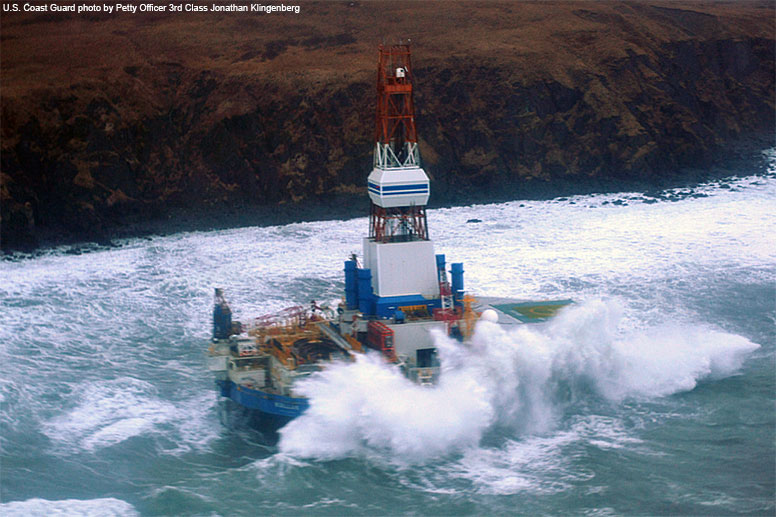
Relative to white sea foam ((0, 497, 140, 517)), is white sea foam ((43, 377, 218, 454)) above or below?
above

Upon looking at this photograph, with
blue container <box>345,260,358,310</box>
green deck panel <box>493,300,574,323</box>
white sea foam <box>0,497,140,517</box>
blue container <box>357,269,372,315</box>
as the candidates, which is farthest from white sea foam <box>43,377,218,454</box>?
green deck panel <box>493,300,574,323</box>

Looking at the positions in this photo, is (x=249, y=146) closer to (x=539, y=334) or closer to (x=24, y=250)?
(x=24, y=250)

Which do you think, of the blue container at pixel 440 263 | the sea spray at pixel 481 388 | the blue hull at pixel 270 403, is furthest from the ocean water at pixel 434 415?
the blue container at pixel 440 263

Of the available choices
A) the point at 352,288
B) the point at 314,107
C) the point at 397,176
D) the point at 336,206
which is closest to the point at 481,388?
the point at 352,288

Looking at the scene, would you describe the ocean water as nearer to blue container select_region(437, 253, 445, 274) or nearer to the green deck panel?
the green deck panel

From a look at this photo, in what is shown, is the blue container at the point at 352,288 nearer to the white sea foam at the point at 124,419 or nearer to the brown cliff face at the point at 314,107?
the white sea foam at the point at 124,419

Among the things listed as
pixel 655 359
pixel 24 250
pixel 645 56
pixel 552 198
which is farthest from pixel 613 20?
pixel 655 359
